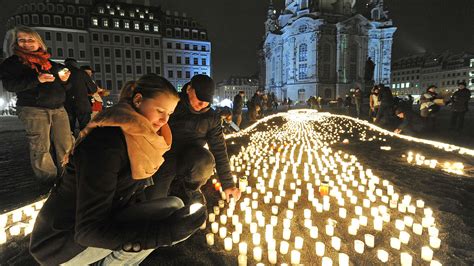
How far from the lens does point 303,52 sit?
5866 cm

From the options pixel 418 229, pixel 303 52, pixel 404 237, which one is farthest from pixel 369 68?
pixel 303 52

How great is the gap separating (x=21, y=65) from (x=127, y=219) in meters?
3.83

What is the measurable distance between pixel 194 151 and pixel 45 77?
263 centimetres

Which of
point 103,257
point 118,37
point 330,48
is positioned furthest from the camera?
point 330,48

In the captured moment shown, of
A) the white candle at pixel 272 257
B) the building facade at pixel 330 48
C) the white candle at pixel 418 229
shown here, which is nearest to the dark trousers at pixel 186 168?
the white candle at pixel 272 257

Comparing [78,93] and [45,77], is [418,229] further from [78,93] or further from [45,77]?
[78,93]

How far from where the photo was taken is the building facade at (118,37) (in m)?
51.6

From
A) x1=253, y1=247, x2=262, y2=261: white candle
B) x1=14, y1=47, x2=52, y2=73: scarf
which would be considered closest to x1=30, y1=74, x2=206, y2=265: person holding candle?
x1=253, y1=247, x2=262, y2=261: white candle

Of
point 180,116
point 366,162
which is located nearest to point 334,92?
point 366,162

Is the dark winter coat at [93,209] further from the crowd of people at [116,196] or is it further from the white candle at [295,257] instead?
the white candle at [295,257]

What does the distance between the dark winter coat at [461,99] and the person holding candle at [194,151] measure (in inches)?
486

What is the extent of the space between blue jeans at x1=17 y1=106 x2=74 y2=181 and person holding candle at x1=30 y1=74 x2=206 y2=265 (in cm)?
316

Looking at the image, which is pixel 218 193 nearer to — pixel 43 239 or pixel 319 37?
pixel 43 239

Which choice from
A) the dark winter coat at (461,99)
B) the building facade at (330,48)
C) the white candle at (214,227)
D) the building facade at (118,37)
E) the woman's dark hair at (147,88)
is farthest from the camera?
the building facade at (330,48)
